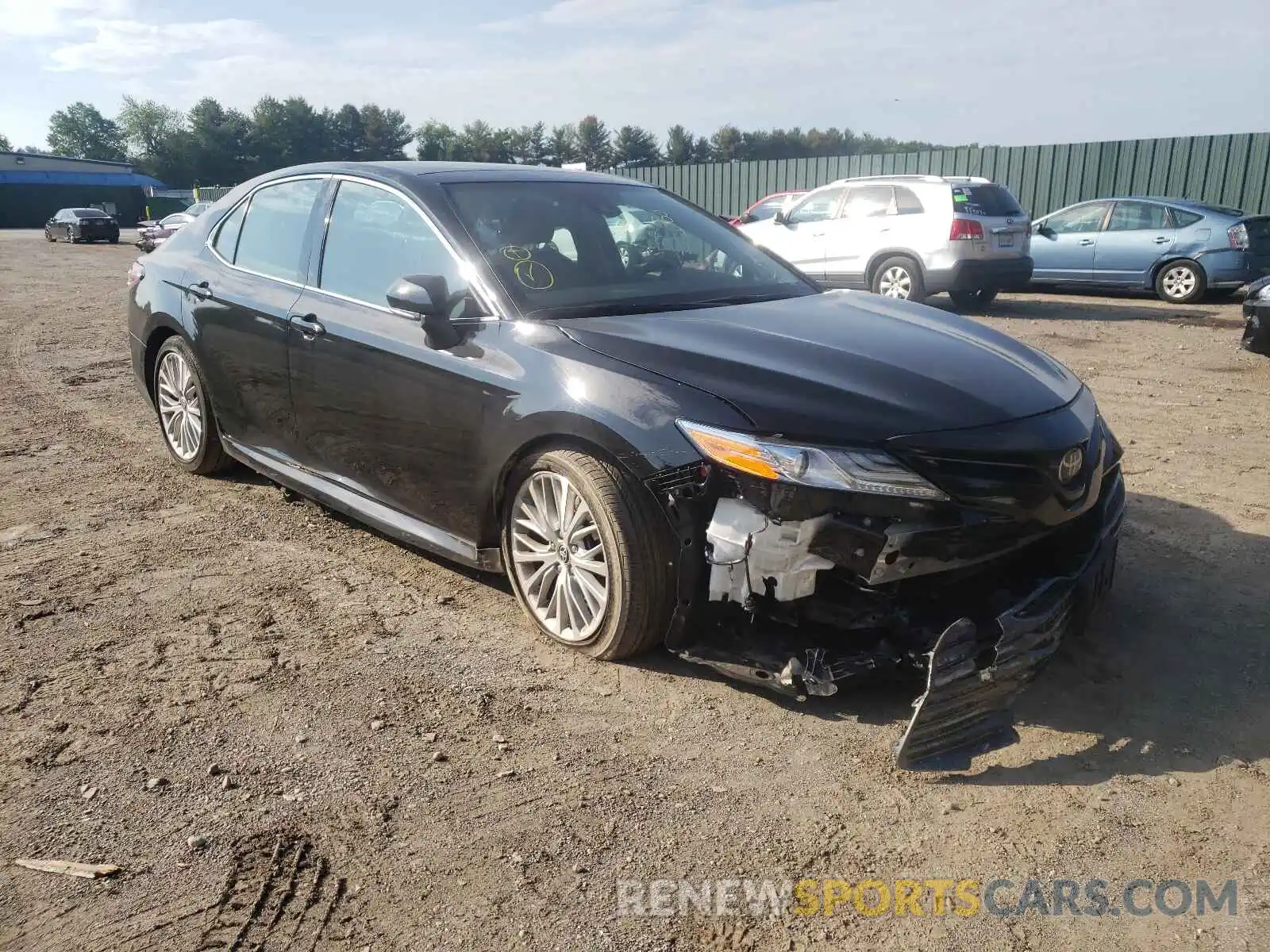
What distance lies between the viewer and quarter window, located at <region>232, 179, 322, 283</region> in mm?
4602

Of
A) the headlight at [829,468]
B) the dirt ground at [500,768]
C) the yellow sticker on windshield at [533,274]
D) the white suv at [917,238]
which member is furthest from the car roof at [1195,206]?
the headlight at [829,468]

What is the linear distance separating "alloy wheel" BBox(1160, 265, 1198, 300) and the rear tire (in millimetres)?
3618

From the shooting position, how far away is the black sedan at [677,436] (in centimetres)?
292

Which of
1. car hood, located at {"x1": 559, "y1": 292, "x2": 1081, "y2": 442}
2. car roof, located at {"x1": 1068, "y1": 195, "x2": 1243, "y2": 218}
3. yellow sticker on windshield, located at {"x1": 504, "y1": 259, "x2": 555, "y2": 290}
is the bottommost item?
car hood, located at {"x1": 559, "y1": 292, "x2": 1081, "y2": 442}

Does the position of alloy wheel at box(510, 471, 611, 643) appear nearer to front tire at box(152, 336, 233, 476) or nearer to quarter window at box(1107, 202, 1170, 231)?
front tire at box(152, 336, 233, 476)

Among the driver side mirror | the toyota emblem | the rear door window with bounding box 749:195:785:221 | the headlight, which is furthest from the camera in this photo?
the rear door window with bounding box 749:195:785:221

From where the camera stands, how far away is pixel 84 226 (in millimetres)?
38031

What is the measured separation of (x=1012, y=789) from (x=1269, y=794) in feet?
2.20

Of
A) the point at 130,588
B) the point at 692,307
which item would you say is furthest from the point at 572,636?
the point at 130,588

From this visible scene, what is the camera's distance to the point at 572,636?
139 inches

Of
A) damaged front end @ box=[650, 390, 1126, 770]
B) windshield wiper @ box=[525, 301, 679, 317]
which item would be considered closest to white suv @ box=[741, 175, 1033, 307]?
windshield wiper @ box=[525, 301, 679, 317]

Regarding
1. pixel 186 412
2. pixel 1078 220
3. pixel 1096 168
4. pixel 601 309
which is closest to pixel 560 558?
pixel 601 309

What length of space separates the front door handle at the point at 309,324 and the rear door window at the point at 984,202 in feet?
33.3

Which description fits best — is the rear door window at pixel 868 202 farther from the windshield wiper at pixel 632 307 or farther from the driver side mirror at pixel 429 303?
the driver side mirror at pixel 429 303
